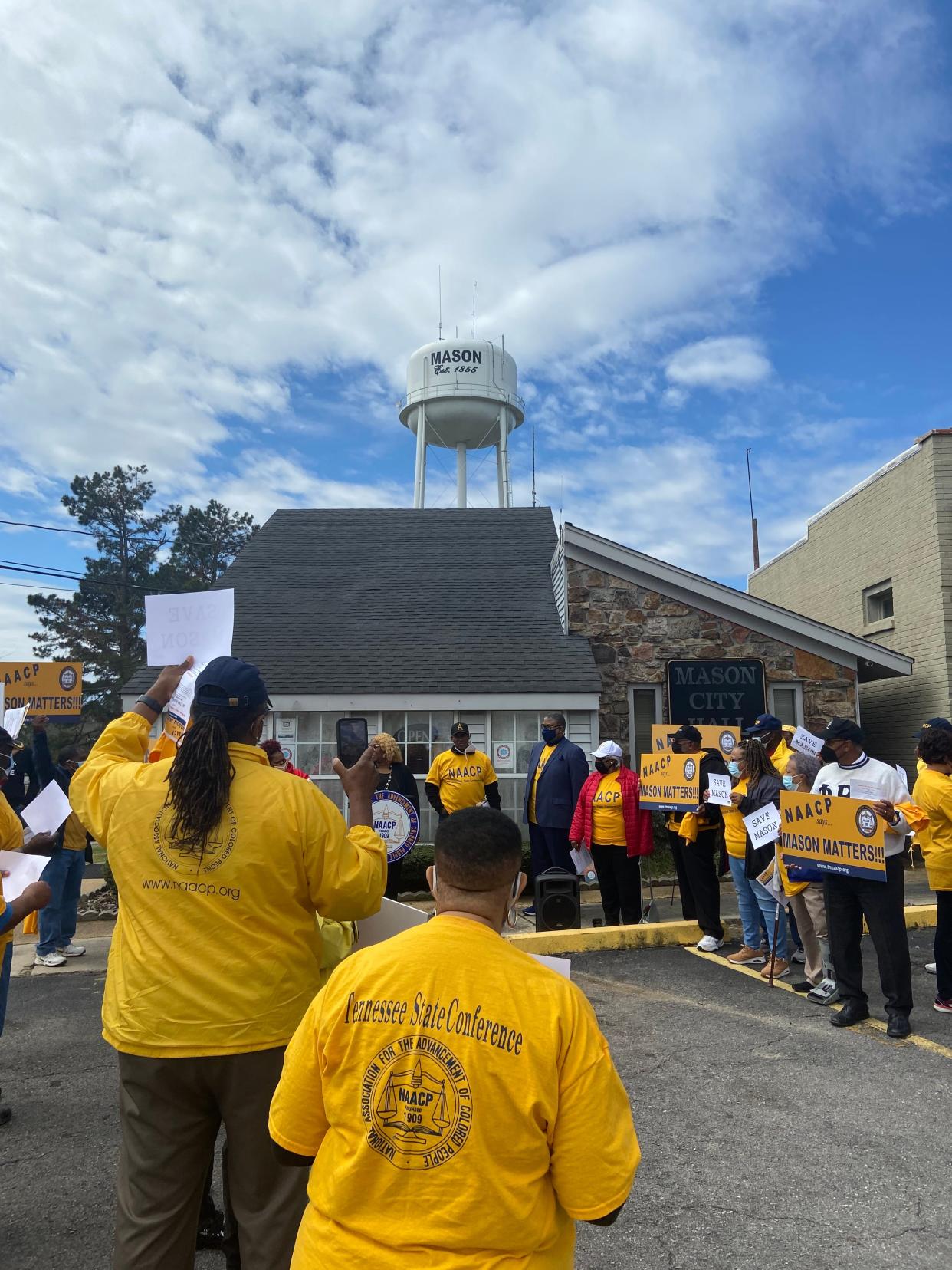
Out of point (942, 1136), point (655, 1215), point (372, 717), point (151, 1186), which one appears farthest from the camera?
point (372, 717)

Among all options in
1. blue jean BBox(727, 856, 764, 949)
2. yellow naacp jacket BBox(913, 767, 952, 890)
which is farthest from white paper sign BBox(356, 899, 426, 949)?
blue jean BBox(727, 856, 764, 949)

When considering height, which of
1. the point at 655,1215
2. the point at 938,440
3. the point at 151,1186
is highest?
the point at 938,440

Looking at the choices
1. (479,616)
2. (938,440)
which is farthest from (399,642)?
(938,440)

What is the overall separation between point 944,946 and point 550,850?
15.0 ft

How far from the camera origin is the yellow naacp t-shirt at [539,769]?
32.7 feet

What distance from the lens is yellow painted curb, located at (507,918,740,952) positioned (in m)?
7.99

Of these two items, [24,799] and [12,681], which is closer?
[24,799]

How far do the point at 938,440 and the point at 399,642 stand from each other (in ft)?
30.6

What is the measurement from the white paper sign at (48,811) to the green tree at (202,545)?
3684 cm

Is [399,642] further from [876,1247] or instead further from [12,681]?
[876,1247]

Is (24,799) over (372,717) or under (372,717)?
under

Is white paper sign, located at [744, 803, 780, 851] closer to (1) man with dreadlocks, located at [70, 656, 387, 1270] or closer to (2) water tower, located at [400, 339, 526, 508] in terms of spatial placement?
(1) man with dreadlocks, located at [70, 656, 387, 1270]

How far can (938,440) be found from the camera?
47.8 feet

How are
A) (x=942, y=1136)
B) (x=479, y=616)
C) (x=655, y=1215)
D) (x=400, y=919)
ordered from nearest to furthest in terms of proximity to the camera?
(x=400, y=919)
(x=655, y=1215)
(x=942, y=1136)
(x=479, y=616)
